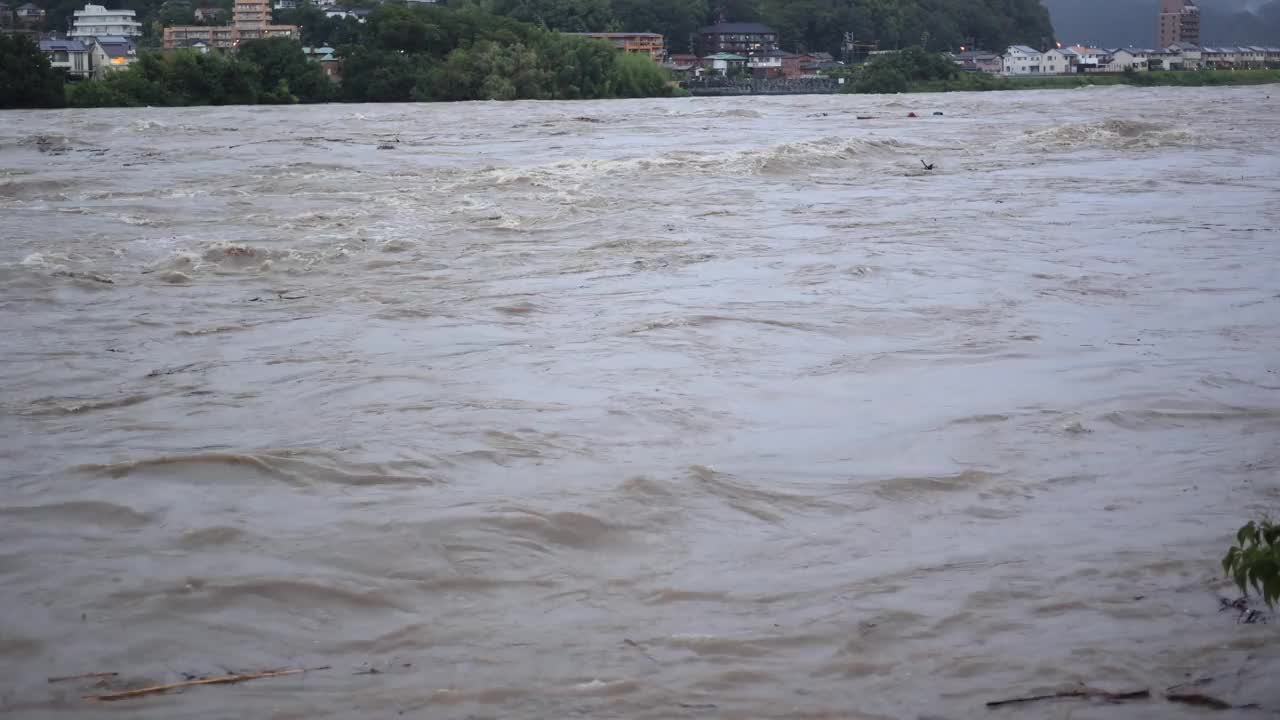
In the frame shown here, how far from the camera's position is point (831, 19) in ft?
427

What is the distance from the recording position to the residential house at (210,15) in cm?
10643

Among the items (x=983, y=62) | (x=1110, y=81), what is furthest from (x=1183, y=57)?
(x=1110, y=81)

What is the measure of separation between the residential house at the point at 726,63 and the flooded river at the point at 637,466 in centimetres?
9944

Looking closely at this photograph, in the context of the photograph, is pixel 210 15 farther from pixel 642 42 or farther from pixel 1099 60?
pixel 1099 60

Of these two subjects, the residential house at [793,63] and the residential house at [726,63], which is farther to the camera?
the residential house at [793,63]

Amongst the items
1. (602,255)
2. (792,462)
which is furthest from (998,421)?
(602,255)

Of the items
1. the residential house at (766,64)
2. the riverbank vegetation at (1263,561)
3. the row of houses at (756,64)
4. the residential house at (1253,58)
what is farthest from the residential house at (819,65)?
the riverbank vegetation at (1263,561)

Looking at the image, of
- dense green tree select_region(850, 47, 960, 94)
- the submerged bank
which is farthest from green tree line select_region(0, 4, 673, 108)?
the submerged bank

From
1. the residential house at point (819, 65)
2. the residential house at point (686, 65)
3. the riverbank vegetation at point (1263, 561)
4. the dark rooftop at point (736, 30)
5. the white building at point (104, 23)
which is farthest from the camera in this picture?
the dark rooftop at point (736, 30)

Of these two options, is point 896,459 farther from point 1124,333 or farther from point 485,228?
point 485,228

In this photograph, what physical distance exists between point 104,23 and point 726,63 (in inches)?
1979

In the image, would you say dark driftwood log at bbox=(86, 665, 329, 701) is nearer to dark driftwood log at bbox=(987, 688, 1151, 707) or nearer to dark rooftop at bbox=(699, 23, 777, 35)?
dark driftwood log at bbox=(987, 688, 1151, 707)

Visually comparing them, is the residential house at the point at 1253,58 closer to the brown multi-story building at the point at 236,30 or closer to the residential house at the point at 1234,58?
the residential house at the point at 1234,58

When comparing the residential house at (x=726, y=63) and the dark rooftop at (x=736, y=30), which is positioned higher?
the dark rooftop at (x=736, y=30)
